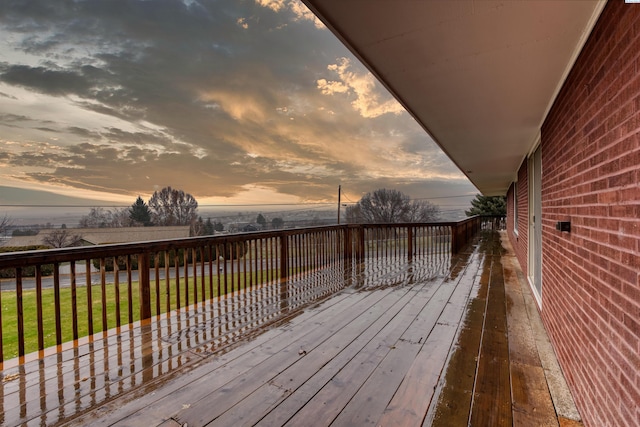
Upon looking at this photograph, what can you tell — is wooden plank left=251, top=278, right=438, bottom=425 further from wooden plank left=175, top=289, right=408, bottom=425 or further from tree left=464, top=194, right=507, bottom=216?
tree left=464, top=194, right=507, bottom=216

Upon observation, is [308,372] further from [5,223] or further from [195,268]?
[5,223]

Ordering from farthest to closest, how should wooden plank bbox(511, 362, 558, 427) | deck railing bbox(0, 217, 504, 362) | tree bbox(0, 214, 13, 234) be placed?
tree bbox(0, 214, 13, 234), deck railing bbox(0, 217, 504, 362), wooden plank bbox(511, 362, 558, 427)

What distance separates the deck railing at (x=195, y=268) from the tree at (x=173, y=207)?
39.6 ft

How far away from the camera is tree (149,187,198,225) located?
2042cm

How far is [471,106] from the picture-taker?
104 inches

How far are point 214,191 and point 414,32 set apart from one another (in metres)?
21.7

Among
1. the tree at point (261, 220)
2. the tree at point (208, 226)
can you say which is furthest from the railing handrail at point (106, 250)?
the tree at point (208, 226)

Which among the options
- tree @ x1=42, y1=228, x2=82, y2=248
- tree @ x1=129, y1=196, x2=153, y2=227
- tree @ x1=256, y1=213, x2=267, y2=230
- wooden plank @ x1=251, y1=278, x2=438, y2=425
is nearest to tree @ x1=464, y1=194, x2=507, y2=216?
tree @ x1=256, y1=213, x2=267, y2=230

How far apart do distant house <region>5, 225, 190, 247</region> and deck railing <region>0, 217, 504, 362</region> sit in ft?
19.5

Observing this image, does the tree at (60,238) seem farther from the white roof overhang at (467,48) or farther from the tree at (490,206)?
the tree at (490,206)

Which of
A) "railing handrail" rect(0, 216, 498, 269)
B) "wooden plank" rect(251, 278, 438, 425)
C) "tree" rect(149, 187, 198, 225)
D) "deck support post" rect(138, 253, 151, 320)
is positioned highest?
"tree" rect(149, 187, 198, 225)

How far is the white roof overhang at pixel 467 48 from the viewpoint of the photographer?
4.32 feet

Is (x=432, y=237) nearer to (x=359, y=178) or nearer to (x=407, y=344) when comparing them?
(x=407, y=344)

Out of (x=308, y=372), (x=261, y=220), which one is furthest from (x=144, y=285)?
(x=261, y=220)
